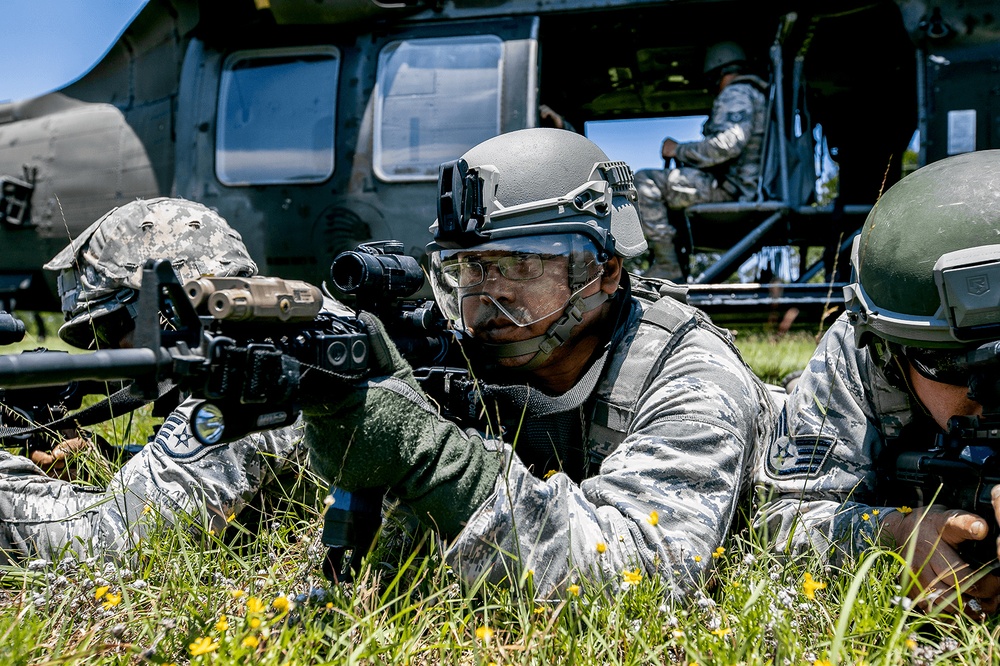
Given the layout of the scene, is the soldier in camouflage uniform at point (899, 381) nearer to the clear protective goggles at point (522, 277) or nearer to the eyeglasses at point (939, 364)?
the eyeglasses at point (939, 364)

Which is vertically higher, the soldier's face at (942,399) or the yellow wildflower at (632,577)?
the soldier's face at (942,399)

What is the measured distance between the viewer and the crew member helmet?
609 cm

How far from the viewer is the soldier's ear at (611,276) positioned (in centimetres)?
264

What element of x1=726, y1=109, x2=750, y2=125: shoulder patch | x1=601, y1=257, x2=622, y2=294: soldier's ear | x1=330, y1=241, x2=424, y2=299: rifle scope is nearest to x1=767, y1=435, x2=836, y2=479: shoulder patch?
x1=601, y1=257, x2=622, y2=294: soldier's ear

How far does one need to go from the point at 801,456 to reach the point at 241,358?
1.58 meters

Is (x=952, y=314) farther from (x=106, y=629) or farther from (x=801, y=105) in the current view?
(x=801, y=105)

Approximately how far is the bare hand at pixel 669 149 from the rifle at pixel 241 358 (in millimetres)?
4623

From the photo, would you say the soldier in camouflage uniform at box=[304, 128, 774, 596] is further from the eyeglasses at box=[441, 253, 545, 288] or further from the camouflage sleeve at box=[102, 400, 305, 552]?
the camouflage sleeve at box=[102, 400, 305, 552]

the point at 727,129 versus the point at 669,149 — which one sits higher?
the point at 727,129

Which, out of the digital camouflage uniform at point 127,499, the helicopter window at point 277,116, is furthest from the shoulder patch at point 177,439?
the helicopter window at point 277,116

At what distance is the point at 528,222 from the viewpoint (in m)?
2.51

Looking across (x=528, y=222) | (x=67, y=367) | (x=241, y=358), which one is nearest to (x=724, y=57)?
(x=528, y=222)

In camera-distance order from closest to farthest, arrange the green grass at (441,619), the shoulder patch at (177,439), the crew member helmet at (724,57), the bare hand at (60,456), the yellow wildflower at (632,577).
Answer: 1. the green grass at (441,619)
2. the yellow wildflower at (632,577)
3. the shoulder patch at (177,439)
4. the bare hand at (60,456)
5. the crew member helmet at (724,57)

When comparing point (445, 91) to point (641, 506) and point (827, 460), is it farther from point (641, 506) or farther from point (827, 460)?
point (641, 506)
